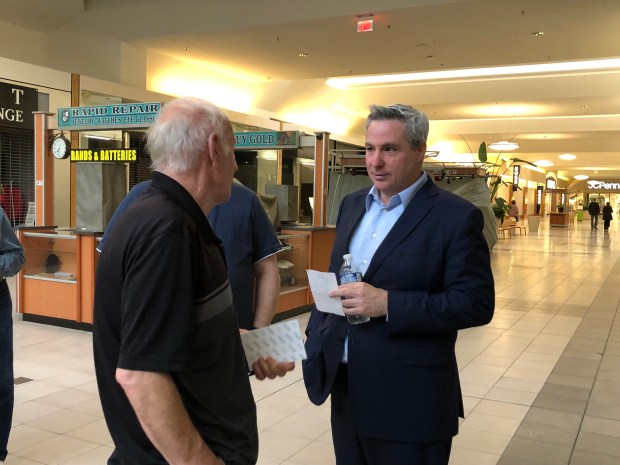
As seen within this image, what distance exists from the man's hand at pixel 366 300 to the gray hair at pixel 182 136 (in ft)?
2.33

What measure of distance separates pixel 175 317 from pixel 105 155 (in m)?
5.69

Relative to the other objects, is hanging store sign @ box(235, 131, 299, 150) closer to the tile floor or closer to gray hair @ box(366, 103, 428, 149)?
the tile floor

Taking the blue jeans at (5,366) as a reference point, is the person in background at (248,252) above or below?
above

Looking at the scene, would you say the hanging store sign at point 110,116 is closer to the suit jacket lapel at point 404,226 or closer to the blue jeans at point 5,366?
the blue jeans at point 5,366

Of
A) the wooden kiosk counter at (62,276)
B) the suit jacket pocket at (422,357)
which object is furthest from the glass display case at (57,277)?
the suit jacket pocket at (422,357)

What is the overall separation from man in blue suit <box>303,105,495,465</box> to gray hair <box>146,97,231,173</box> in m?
0.73

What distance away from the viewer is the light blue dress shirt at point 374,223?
1922 mm

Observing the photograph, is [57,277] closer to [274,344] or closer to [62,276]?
[62,276]

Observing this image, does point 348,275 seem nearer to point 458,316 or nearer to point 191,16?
point 458,316

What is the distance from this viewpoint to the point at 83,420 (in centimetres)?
389

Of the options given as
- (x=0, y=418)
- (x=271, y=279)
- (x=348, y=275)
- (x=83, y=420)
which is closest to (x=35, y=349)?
(x=83, y=420)

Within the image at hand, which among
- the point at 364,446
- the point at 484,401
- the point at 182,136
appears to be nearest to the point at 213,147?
the point at 182,136

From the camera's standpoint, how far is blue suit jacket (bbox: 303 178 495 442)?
5.78 ft

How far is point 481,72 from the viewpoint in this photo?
51.9ft
